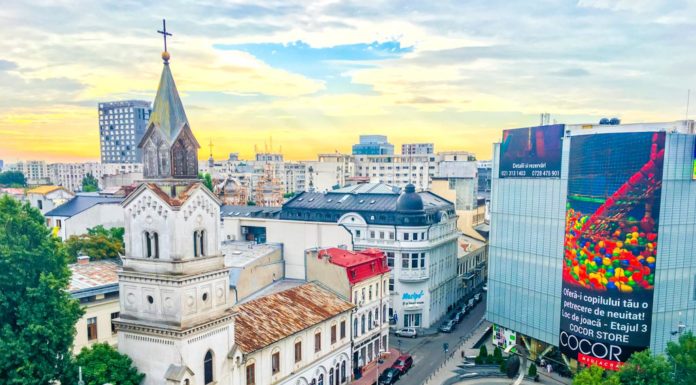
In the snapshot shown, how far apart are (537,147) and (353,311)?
1041 inches

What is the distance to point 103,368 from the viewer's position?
105ft

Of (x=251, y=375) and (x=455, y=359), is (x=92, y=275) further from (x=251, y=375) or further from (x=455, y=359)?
(x=455, y=359)

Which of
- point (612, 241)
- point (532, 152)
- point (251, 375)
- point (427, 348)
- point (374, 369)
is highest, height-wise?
point (532, 152)

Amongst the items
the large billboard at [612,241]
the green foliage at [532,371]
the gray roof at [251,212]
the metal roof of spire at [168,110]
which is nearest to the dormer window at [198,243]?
the metal roof of spire at [168,110]

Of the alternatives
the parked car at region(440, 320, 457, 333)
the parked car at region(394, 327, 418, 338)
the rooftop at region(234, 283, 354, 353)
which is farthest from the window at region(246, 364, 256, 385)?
the parked car at region(440, 320, 457, 333)

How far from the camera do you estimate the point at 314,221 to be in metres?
71.6

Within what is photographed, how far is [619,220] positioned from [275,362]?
34.1 metres

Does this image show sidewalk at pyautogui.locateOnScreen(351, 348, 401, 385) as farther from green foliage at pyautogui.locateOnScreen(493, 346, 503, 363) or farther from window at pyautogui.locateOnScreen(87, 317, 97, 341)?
window at pyautogui.locateOnScreen(87, 317, 97, 341)

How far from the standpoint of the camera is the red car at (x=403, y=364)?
54750mm

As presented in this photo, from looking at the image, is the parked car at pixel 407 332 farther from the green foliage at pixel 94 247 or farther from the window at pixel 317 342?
the green foliage at pixel 94 247

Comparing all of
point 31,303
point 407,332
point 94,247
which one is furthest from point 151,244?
point 407,332

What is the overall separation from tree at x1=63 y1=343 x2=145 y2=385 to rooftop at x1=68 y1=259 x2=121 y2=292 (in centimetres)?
1083

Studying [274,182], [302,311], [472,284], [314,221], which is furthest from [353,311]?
[274,182]

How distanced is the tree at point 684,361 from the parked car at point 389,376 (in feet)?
85.2
